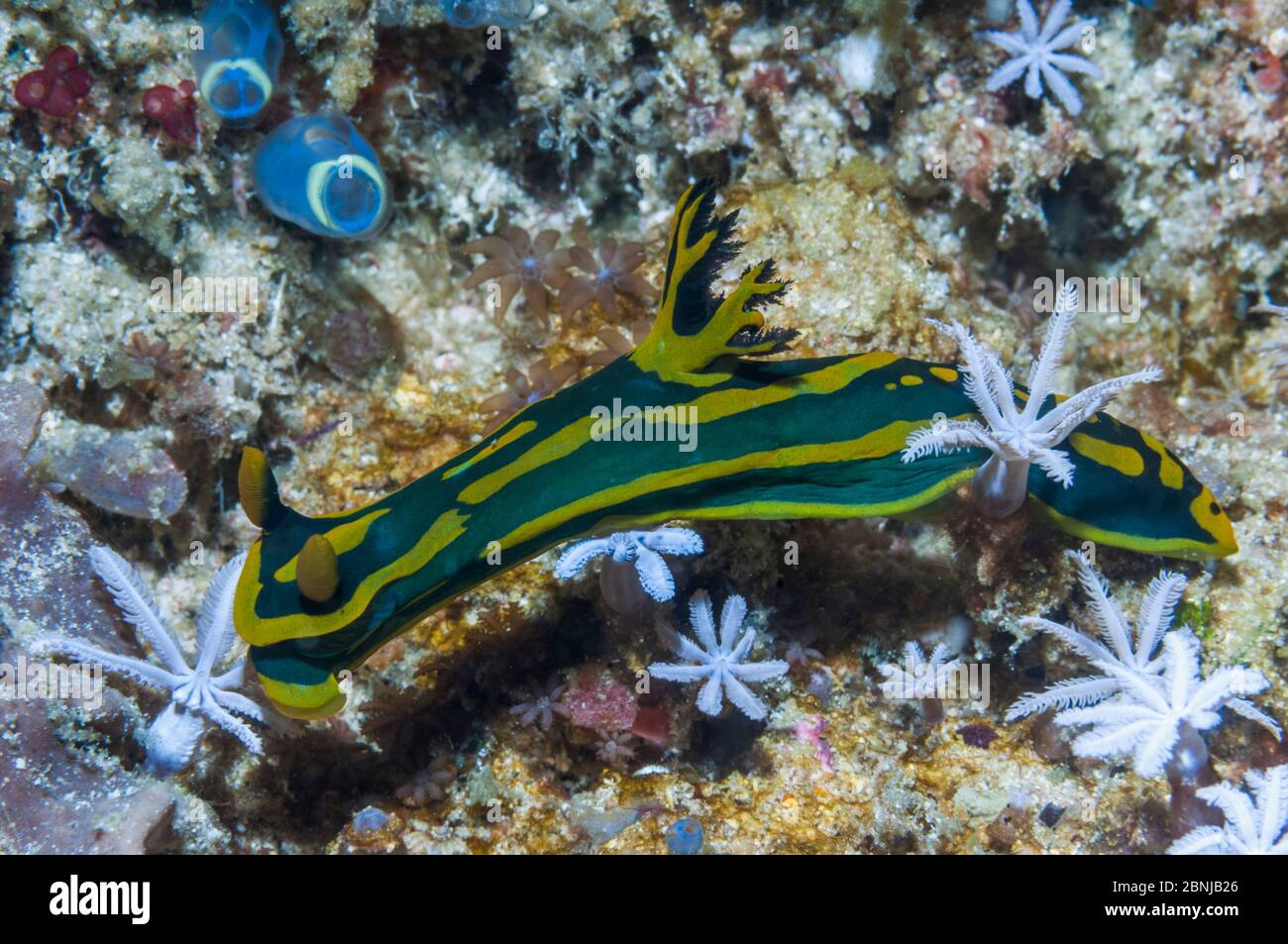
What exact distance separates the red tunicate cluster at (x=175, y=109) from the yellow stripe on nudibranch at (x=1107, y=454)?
495 centimetres

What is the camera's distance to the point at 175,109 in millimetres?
4352

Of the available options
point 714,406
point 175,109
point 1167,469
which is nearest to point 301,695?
point 714,406

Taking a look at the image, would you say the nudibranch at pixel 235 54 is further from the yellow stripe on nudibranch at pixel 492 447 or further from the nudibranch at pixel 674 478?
the yellow stripe on nudibranch at pixel 492 447

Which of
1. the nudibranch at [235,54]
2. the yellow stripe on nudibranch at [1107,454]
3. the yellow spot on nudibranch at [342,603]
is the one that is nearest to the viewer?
the yellow spot on nudibranch at [342,603]

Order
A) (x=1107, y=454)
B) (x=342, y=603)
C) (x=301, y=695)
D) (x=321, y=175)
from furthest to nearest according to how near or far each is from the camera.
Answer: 1. (x=321, y=175)
2. (x=1107, y=454)
3. (x=301, y=695)
4. (x=342, y=603)

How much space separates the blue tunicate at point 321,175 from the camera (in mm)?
4461

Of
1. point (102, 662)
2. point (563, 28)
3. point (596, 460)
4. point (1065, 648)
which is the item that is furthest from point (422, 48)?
point (1065, 648)

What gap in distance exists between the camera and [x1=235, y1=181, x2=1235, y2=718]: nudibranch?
340 centimetres

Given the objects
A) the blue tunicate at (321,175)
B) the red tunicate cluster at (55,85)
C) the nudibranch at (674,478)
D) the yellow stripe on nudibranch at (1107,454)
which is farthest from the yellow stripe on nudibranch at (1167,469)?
the red tunicate cluster at (55,85)

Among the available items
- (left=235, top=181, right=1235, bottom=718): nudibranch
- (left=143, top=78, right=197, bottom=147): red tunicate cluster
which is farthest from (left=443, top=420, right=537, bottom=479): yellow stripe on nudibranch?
(left=143, top=78, right=197, bottom=147): red tunicate cluster

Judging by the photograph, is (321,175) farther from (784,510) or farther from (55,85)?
(784,510)

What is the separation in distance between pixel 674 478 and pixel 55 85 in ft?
12.4
